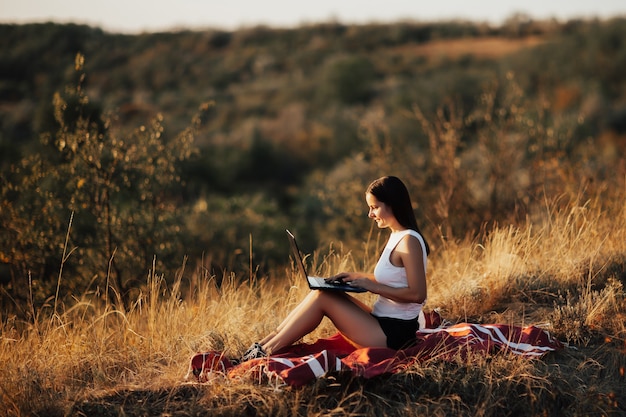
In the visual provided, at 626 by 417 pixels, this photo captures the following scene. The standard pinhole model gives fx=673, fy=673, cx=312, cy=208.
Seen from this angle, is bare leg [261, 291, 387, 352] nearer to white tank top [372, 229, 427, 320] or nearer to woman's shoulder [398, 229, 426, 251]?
white tank top [372, 229, 427, 320]

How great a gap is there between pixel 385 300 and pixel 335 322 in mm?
352

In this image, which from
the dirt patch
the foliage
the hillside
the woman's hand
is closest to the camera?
the woman's hand

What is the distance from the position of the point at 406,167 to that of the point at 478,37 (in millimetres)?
52241

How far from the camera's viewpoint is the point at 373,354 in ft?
13.1

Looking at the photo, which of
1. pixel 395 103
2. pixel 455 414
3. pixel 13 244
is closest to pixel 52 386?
pixel 455 414

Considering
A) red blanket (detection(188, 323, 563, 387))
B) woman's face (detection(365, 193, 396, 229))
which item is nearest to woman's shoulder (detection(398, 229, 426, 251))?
woman's face (detection(365, 193, 396, 229))

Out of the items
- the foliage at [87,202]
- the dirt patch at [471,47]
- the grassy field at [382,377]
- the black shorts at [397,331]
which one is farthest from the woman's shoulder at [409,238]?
the dirt patch at [471,47]

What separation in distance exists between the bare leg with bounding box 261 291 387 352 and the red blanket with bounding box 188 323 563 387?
101 mm

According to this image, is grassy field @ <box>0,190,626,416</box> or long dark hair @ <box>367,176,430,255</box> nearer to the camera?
grassy field @ <box>0,190,626,416</box>

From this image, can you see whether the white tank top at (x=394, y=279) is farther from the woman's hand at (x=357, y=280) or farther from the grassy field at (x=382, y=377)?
the grassy field at (x=382, y=377)

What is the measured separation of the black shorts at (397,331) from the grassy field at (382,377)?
0.26m

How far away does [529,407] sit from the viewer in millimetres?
3789

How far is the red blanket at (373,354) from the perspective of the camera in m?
3.79

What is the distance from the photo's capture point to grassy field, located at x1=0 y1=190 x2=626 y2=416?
369 centimetres
